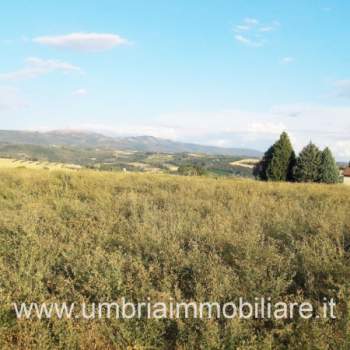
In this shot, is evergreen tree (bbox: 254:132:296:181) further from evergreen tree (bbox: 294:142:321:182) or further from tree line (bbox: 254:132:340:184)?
evergreen tree (bbox: 294:142:321:182)

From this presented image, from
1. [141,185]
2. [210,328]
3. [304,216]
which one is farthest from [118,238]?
[141,185]

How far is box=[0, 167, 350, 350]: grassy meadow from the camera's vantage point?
3857mm

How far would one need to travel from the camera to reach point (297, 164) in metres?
34.6

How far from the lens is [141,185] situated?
40.9 ft

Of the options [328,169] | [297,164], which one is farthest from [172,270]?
[328,169]

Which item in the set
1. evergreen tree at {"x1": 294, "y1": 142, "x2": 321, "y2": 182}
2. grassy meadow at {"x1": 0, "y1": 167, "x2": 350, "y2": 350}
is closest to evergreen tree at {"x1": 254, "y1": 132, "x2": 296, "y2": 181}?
evergreen tree at {"x1": 294, "y1": 142, "x2": 321, "y2": 182}

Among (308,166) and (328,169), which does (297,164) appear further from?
(328,169)

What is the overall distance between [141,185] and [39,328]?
28.4ft

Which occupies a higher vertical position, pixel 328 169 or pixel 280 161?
pixel 280 161

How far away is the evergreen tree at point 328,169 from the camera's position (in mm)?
34125

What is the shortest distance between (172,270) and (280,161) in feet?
105

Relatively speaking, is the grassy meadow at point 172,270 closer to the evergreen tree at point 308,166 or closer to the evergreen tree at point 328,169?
the evergreen tree at point 308,166

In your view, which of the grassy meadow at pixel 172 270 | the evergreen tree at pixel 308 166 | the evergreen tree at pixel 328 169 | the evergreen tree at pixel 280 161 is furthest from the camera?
the evergreen tree at pixel 280 161

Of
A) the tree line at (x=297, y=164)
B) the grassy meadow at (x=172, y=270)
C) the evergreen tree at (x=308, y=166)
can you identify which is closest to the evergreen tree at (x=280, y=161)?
the tree line at (x=297, y=164)
